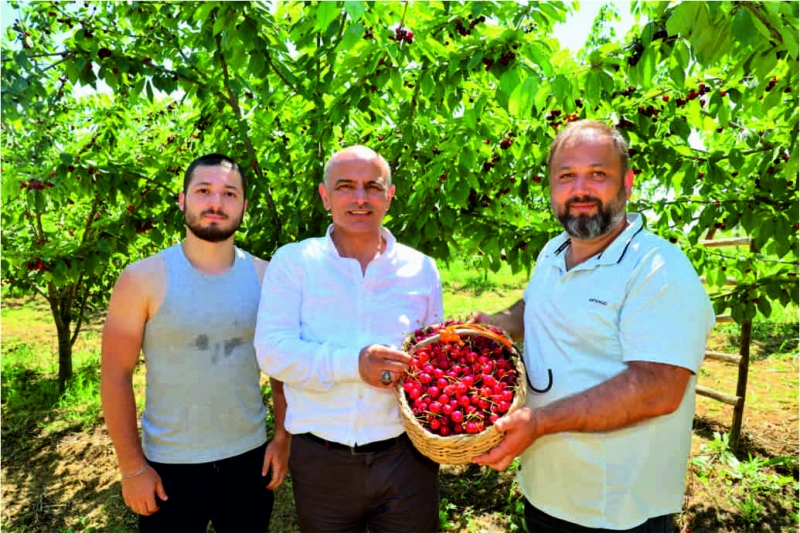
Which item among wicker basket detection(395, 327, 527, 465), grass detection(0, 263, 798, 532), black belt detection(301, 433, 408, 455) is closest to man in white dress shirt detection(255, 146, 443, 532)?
black belt detection(301, 433, 408, 455)

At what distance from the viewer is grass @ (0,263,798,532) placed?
3.79m

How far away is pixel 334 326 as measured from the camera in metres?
2.11

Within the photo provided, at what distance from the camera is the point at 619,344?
1.79 meters

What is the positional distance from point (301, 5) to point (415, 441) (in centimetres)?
360

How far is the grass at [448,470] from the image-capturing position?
3.79 meters

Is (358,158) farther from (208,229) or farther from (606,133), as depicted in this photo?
(606,133)

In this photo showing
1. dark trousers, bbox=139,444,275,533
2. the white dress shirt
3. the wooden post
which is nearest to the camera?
the white dress shirt

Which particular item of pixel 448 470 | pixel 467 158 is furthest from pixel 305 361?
pixel 448 470

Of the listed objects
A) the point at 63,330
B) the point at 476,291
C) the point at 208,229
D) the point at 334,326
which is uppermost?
the point at 208,229

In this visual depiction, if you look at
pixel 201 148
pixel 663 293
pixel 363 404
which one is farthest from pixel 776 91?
pixel 201 148

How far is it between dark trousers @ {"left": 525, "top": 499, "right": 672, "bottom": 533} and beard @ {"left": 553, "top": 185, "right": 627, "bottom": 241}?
3.15 ft

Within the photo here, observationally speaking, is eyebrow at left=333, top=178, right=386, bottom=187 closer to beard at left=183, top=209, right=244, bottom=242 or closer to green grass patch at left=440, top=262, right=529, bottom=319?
beard at left=183, top=209, right=244, bottom=242

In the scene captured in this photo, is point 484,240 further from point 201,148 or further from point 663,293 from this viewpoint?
point 201,148

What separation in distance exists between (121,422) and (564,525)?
169 cm
